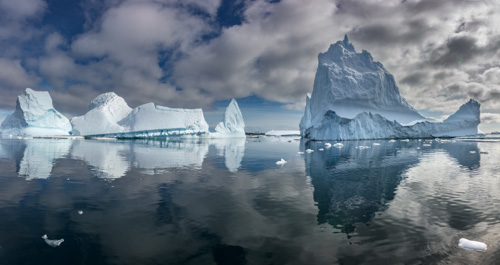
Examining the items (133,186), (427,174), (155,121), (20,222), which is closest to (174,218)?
(20,222)

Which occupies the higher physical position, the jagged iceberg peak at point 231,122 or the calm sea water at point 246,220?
the jagged iceberg peak at point 231,122

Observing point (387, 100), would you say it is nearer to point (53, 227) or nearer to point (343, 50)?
point (343, 50)

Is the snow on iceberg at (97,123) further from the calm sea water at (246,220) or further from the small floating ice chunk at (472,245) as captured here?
→ the small floating ice chunk at (472,245)

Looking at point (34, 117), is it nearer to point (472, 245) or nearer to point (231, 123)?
point (231, 123)

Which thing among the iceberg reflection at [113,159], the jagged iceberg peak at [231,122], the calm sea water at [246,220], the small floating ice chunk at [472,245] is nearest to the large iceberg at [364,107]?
the jagged iceberg peak at [231,122]

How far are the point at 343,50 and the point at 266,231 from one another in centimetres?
5472

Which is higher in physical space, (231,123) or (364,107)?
(364,107)

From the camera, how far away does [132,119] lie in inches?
2453

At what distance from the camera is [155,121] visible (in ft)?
203

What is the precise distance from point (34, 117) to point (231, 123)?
45.7 m

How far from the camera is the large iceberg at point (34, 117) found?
193 ft

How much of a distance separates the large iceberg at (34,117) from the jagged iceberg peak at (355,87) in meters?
61.9

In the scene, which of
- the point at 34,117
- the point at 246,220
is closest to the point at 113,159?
the point at 246,220

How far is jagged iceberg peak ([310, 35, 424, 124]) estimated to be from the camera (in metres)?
50.0
